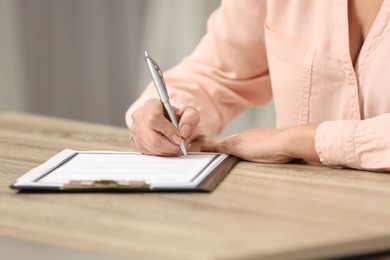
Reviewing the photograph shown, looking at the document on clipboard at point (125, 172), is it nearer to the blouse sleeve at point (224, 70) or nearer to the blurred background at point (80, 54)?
the blouse sleeve at point (224, 70)

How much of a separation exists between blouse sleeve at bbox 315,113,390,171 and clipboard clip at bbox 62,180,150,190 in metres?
0.34

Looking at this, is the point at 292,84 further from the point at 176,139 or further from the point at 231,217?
the point at 231,217

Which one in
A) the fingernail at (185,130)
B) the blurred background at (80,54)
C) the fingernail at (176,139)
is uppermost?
the fingernail at (176,139)

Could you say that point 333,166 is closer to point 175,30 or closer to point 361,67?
point 361,67

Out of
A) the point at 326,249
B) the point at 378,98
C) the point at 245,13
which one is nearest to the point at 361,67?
the point at 378,98

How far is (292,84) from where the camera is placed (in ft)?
5.17

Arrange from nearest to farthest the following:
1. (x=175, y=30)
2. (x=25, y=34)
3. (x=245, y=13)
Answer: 1. (x=245, y=13)
2. (x=175, y=30)
3. (x=25, y=34)

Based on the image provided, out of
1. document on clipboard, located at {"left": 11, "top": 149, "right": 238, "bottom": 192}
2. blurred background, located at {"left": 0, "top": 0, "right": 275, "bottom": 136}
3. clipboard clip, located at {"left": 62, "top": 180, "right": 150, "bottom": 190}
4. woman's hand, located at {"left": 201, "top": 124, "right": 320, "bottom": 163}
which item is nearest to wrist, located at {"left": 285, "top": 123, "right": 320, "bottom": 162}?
woman's hand, located at {"left": 201, "top": 124, "right": 320, "bottom": 163}

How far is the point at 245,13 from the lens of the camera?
1.68m

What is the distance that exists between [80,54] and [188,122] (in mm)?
1872

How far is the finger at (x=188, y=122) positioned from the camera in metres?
1.44

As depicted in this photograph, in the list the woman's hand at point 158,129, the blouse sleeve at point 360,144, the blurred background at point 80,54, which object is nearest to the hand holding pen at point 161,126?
the woman's hand at point 158,129

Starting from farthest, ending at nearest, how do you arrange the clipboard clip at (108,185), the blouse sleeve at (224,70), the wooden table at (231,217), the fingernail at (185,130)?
the blouse sleeve at (224,70), the fingernail at (185,130), the clipboard clip at (108,185), the wooden table at (231,217)

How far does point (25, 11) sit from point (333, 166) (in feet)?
7.12
